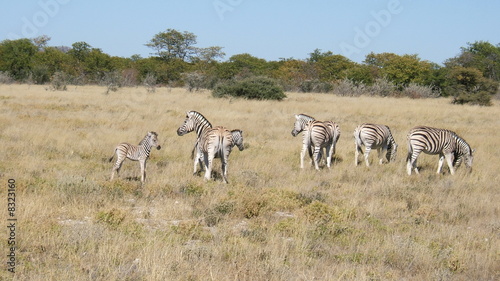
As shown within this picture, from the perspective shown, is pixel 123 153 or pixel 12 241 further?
pixel 123 153

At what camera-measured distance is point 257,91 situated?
1249 inches

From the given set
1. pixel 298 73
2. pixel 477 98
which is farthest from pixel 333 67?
pixel 477 98

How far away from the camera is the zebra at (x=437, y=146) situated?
12297 mm

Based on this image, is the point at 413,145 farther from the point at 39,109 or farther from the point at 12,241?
the point at 39,109

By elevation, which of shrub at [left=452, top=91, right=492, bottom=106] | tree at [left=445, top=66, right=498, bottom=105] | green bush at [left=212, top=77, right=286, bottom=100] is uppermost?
tree at [left=445, top=66, right=498, bottom=105]

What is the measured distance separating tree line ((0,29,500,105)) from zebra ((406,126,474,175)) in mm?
23596

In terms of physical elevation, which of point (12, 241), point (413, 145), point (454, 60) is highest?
point (454, 60)

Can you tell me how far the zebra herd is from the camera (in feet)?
34.2

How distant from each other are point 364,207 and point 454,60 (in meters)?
58.2

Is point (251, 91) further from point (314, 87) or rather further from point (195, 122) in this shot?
point (195, 122)

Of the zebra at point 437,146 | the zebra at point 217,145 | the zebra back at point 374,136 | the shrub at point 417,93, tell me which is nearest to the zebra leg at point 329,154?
the zebra back at point 374,136

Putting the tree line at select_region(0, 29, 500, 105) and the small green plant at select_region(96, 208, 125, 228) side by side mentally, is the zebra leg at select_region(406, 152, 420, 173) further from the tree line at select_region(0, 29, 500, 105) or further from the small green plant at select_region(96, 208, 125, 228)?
the tree line at select_region(0, 29, 500, 105)

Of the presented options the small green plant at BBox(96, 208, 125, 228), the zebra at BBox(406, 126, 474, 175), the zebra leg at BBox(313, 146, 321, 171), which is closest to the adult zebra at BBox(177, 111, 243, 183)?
the zebra leg at BBox(313, 146, 321, 171)

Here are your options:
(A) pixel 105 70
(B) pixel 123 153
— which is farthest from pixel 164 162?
(A) pixel 105 70
